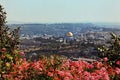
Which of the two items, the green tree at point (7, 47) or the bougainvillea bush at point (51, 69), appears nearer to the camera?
the bougainvillea bush at point (51, 69)

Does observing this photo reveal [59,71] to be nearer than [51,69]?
Yes

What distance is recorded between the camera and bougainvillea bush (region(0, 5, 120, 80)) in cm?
1084

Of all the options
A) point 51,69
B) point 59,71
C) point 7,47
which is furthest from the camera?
point 7,47

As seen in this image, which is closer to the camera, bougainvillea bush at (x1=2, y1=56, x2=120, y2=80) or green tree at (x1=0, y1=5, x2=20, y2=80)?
bougainvillea bush at (x1=2, y1=56, x2=120, y2=80)

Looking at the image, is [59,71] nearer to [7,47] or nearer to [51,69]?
[51,69]

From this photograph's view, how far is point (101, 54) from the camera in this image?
1424cm

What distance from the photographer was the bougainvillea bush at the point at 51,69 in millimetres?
10844

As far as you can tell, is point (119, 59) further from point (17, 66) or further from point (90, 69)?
point (17, 66)

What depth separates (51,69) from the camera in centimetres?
1129

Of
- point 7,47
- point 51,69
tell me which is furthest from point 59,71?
point 7,47

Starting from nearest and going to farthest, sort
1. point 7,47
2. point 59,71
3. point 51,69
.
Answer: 1. point 59,71
2. point 51,69
3. point 7,47

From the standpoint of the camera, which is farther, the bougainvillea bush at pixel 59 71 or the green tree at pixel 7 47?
the green tree at pixel 7 47

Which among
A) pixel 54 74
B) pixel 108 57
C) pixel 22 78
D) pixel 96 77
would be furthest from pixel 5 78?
pixel 108 57

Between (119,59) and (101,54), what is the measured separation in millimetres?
730
